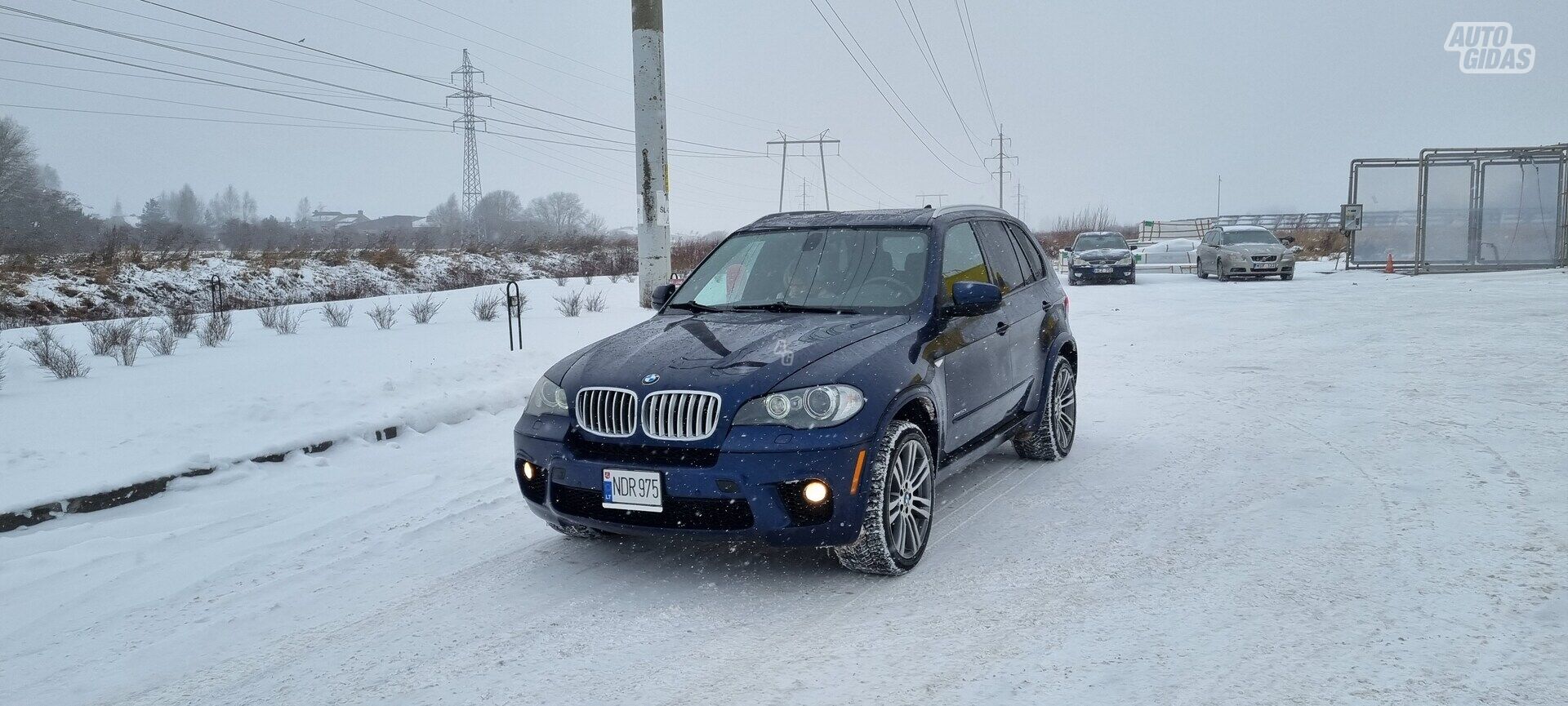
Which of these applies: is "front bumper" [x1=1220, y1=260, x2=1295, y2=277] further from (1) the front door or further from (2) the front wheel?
(2) the front wheel

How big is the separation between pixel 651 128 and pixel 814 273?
8.85 meters

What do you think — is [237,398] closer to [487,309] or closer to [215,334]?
[215,334]

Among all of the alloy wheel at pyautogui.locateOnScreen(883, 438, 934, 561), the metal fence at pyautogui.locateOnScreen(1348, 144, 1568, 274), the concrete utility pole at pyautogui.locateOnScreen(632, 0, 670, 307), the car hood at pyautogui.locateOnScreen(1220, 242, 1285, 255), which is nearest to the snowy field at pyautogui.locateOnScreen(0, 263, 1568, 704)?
the alloy wheel at pyautogui.locateOnScreen(883, 438, 934, 561)

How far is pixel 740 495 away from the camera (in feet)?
13.7

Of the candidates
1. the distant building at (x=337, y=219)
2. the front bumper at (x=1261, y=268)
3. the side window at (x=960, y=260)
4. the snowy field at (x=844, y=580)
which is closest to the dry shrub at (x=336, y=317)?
the snowy field at (x=844, y=580)

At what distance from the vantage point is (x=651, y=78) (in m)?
13.8

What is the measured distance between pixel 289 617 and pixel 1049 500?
3939 millimetres

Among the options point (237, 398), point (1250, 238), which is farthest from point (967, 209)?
point (1250, 238)

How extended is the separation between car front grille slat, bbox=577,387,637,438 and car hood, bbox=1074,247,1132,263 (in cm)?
2629

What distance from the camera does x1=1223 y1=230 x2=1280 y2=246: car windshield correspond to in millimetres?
28906

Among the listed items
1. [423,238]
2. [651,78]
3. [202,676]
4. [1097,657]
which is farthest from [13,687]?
[423,238]

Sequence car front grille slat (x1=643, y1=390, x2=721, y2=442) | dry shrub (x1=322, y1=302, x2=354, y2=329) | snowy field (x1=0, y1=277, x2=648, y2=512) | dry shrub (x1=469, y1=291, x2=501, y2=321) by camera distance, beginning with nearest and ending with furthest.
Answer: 1. car front grille slat (x1=643, y1=390, x2=721, y2=442)
2. snowy field (x1=0, y1=277, x2=648, y2=512)
3. dry shrub (x1=322, y1=302, x2=354, y2=329)
4. dry shrub (x1=469, y1=291, x2=501, y2=321)

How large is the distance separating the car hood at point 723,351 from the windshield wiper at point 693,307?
0.74ft

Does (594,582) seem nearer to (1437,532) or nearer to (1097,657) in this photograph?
(1097,657)
